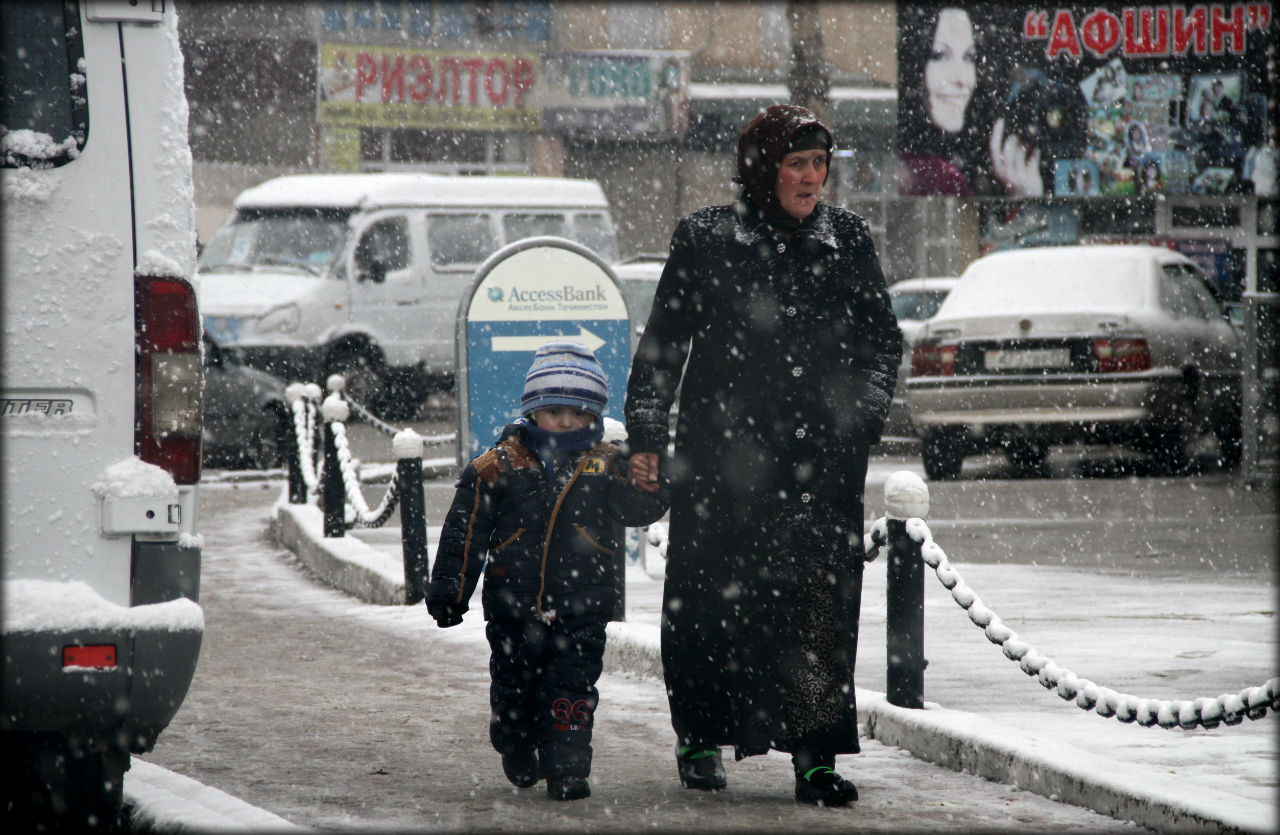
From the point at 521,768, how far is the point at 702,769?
0.50 meters

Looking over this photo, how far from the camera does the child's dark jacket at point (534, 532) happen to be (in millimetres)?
4734

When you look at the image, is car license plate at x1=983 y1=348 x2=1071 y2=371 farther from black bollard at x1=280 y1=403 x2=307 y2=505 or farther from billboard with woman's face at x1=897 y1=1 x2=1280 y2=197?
billboard with woman's face at x1=897 y1=1 x2=1280 y2=197

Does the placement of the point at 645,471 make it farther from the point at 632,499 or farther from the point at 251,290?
the point at 251,290

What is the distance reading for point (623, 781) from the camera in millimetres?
4973

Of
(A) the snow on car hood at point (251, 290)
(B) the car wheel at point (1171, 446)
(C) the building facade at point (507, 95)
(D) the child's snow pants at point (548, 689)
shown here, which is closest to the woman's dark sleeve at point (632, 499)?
(D) the child's snow pants at point (548, 689)

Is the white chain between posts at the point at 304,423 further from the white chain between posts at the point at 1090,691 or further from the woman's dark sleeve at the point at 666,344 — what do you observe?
the woman's dark sleeve at the point at 666,344

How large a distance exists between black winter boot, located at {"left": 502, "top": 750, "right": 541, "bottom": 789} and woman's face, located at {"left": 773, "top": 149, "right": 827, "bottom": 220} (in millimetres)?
1679

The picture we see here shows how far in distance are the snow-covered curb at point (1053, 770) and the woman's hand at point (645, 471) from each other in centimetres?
124

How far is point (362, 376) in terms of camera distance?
18.7m

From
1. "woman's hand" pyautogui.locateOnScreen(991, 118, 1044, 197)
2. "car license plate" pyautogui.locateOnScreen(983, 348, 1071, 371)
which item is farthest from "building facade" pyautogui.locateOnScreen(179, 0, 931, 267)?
"car license plate" pyautogui.locateOnScreen(983, 348, 1071, 371)

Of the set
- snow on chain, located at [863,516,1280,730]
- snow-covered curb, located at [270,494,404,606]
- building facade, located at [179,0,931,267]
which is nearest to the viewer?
snow on chain, located at [863,516,1280,730]

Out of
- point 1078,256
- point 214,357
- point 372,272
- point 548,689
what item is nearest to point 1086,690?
point 548,689

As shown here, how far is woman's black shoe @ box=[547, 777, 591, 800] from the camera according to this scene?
4.66 meters

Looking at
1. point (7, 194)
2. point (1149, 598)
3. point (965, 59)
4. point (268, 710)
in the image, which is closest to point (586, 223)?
point (965, 59)
